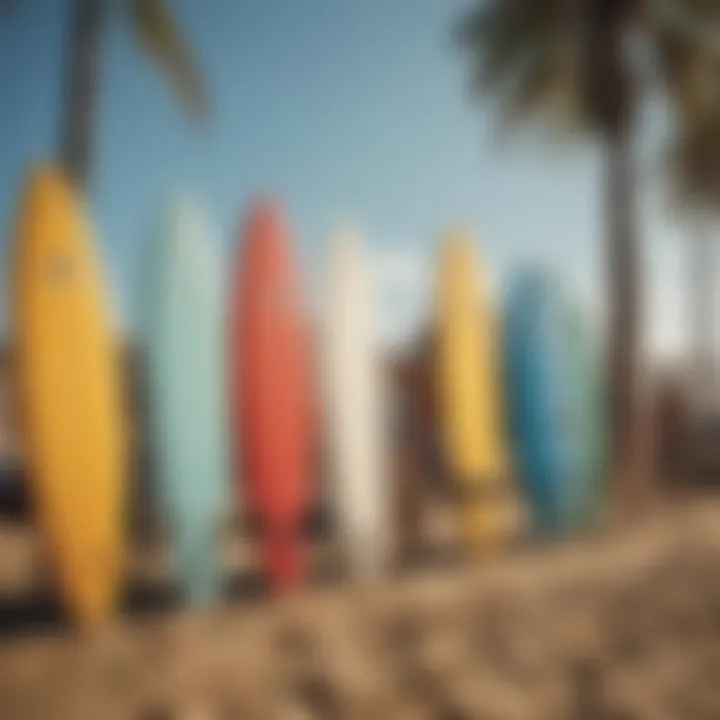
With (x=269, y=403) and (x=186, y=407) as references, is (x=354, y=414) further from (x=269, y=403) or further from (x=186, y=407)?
(x=186, y=407)

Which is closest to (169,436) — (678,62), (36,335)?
(36,335)

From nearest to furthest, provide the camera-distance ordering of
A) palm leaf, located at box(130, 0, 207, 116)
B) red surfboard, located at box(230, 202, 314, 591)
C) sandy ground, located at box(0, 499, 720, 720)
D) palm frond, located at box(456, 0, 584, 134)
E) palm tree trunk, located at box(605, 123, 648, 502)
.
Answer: sandy ground, located at box(0, 499, 720, 720) < palm leaf, located at box(130, 0, 207, 116) < red surfboard, located at box(230, 202, 314, 591) < palm tree trunk, located at box(605, 123, 648, 502) < palm frond, located at box(456, 0, 584, 134)

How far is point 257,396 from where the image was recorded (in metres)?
1.31

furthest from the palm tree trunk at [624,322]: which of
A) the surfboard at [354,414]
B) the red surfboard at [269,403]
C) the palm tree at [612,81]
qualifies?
the red surfboard at [269,403]

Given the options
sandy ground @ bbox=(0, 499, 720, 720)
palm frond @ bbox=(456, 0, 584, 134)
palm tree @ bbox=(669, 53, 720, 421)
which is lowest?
sandy ground @ bbox=(0, 499, 720, 720)

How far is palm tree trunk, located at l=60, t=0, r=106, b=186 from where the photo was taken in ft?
3.80

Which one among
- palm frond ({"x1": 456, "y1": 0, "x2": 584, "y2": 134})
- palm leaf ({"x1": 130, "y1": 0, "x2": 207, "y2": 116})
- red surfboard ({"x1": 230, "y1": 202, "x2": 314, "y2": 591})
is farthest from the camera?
palm frond ({"x1": 456, "y1": 0, "x2": 584, "y2": 134})

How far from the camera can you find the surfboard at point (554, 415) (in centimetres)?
148

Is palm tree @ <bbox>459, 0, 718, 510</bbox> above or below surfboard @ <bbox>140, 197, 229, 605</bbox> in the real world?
above

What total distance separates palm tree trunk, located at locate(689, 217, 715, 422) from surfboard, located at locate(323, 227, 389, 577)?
0.55m

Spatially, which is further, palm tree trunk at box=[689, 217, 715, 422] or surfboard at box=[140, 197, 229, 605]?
palm tree trunk at box=[689, 217, 715, 422]

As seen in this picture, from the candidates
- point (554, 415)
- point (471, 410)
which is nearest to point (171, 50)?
point (471, 410)

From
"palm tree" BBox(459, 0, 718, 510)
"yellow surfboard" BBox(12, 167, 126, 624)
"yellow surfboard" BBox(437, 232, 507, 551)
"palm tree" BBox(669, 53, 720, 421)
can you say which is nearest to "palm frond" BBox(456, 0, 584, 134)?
"palm tree" BBox(459, 0, 718, 510)

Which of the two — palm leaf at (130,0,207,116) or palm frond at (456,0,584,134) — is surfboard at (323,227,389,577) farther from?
palm frond at (456,0,584,134)
